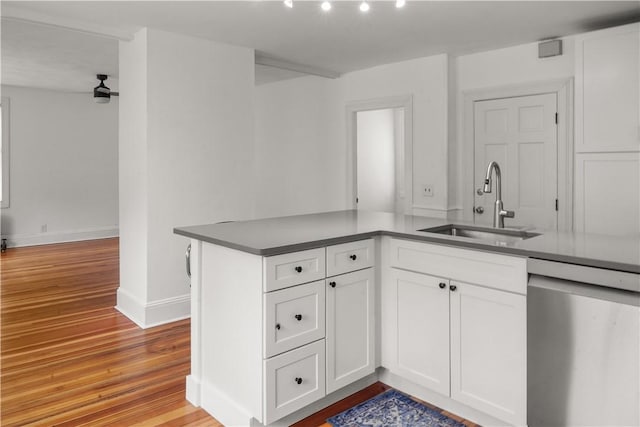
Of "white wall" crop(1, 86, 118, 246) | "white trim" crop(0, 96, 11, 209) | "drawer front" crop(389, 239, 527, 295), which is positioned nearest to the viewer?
"drawer front" crop(389, 239, 527, 295)

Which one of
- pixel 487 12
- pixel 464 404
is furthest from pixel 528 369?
pixel 487 12

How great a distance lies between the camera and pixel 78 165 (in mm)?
7469

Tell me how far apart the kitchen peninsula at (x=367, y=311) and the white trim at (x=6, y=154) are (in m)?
5.93

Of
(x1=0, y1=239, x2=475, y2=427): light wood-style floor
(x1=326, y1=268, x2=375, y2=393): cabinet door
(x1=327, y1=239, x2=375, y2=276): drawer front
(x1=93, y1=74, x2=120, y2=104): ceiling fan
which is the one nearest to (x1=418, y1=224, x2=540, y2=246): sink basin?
(x1=327, y1=239, x2=375, y2=276): drawer front

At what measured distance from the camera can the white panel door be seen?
13.1 ft

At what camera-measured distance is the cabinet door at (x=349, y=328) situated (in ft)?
→ 7.36

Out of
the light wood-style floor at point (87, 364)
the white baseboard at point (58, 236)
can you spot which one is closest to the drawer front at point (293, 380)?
the light wood-style floor at point (87, 364)

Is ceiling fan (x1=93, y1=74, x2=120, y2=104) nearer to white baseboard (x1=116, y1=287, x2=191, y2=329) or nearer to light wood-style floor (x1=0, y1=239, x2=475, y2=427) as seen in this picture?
light wood-style floor (x1=0, y1=239, x2=475, y2=427)

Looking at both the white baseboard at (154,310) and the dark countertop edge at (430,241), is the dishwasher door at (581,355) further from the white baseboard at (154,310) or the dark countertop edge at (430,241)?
the white baseboard at (154,310)

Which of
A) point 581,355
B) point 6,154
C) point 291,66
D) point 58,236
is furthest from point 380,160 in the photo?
point 6,154

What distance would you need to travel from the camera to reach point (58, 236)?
732 cm

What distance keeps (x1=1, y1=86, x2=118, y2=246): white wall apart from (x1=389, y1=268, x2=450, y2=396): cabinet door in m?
6.68

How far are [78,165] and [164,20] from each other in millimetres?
5044

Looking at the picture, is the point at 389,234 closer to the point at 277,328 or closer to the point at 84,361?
the point at 277,328
